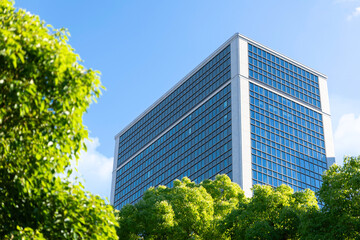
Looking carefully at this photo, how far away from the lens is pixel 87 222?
13594 mm

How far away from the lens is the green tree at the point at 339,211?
26.0 metres

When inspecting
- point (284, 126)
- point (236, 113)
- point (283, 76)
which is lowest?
Result: point (236, 113)

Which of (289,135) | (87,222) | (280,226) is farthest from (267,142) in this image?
(87,222)

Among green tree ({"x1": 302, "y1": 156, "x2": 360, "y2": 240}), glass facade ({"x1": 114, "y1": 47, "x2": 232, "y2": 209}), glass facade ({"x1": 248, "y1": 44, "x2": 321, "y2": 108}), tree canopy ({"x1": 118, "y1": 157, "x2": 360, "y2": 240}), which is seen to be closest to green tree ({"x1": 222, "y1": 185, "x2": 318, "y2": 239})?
tree canopy ({"x1": 118, "y1": 157, "x2": 360, "y2": 240})

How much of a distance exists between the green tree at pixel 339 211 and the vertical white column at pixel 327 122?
80.4 metres

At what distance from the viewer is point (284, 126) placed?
337 ft

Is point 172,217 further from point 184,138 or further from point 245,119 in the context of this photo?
point 184,138

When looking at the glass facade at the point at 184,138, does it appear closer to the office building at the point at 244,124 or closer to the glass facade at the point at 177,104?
the glass facade at the point at 177,104

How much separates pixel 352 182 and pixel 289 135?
7653 centimetres

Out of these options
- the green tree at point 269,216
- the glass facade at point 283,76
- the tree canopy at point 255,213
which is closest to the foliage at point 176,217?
the tree canopy at point 255,213

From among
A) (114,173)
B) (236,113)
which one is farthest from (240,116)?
(114,173)

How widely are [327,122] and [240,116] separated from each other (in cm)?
2709

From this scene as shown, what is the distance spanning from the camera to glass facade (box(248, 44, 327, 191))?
318 feet

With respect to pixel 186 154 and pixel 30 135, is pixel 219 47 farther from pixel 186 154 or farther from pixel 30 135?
pixel 30 135
